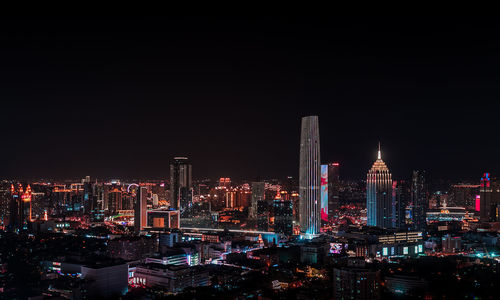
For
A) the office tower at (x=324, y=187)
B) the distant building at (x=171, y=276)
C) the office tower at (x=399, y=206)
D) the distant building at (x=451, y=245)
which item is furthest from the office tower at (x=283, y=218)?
the distant building at (x=171, y=276)

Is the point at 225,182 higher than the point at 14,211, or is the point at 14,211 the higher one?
the point at 225,182

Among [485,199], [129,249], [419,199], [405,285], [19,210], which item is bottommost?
[405,285]

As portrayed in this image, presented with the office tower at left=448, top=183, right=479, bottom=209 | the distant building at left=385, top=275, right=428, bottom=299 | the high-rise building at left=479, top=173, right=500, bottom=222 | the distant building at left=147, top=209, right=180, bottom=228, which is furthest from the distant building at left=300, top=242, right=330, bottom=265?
the office tower at left=448, top=183, right=479, bottom=209

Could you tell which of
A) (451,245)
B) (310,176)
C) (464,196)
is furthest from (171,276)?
(464,196)

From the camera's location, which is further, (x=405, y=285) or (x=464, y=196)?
(x=464, y=196)

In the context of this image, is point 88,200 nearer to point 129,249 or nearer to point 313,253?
point 129,249

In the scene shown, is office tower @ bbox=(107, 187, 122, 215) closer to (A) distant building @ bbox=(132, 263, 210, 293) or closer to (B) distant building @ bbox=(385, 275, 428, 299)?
(A) distant building @ bbox=(132, 263, 210, 293)

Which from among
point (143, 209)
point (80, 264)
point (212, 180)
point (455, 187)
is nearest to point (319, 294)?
point (80, 264)

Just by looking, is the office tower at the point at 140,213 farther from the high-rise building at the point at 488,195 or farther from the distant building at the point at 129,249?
the high-rise building at the point at 488,195
